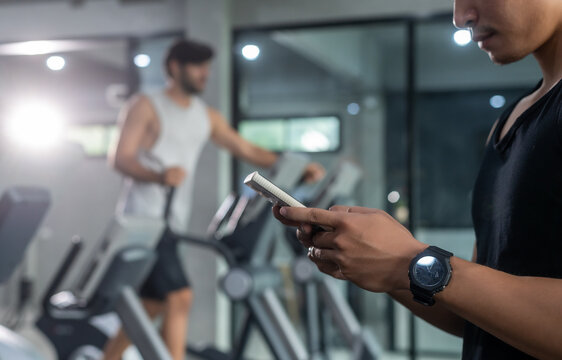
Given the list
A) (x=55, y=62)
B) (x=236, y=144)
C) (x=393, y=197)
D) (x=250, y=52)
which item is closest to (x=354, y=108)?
(x=393, y=197)

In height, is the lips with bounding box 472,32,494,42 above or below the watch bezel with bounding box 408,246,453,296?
above

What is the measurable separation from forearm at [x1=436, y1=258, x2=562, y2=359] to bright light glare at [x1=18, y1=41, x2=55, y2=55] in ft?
15.6

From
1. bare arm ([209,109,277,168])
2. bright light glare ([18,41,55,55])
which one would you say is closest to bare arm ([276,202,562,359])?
bare arm ([209,109,277,168])

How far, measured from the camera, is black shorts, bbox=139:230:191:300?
290 cm

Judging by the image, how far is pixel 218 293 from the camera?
4.62 m

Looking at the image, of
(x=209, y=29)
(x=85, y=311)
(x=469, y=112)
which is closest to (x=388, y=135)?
(x=469, y=112)

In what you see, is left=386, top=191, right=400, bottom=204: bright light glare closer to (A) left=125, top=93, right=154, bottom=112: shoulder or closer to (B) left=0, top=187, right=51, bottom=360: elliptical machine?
(A) left=125, top=93, right=154, bottom=112: shoulder

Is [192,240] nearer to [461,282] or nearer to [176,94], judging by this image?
[176,94]

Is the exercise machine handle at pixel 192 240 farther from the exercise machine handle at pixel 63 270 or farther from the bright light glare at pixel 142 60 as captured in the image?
the bright light glare at pixel 142 60

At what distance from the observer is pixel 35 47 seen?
504 centimetres

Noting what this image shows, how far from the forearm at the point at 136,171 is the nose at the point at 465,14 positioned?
2.00 m

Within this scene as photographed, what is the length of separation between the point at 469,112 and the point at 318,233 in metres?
3.70

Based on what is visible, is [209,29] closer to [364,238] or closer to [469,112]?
[469,112]

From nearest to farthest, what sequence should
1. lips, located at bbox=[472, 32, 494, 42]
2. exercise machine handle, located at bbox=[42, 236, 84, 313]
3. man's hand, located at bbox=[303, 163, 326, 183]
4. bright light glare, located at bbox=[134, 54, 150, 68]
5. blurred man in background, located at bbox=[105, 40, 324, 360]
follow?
1. lips, located at bbox=[472, 32, 494, 42]
2. exercise machine handle, located at bbox=[42, 236, 84, 313]
3. blurred man in background, located at bbox=[105, 40, 324, 360]
4. man's hand, located at bbox=[303, 163, 326, 183]
5. bright light glare, located at bbox=[134, 54, 150, 68]
